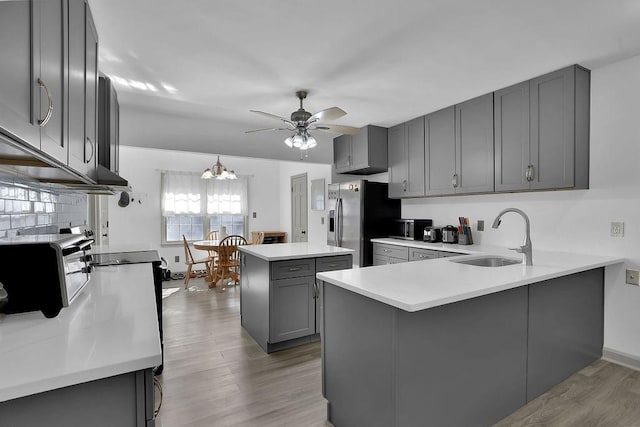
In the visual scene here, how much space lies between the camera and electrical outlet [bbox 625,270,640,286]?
2.40 meters

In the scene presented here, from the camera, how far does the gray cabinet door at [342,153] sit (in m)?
4.64

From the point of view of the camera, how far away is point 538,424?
1.79m

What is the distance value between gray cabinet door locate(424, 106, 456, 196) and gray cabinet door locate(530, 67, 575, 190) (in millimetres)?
830

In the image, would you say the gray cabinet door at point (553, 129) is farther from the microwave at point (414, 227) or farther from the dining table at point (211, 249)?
the dining table at point (211, 249)

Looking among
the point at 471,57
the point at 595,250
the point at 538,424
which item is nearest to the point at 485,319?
the point at 538,424

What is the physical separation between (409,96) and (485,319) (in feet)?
7.44

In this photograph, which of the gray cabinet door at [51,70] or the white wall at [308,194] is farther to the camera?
the white wall at [308,194]

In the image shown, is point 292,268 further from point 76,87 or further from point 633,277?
point 633,277

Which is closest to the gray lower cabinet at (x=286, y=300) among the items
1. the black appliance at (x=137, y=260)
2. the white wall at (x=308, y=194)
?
the black appliance at (x=137, y=260)

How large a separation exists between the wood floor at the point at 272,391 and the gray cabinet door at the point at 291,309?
0.51 ft

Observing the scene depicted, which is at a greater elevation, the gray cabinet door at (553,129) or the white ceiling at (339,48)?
the white ceiling at (339,48)

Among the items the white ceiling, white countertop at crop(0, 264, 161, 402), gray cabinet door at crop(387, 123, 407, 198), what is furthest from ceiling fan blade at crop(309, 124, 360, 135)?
white countertop at crop(0, 264, 161, 402)

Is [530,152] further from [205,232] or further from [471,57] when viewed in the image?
[205,232]

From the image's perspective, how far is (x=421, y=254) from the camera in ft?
11.4
